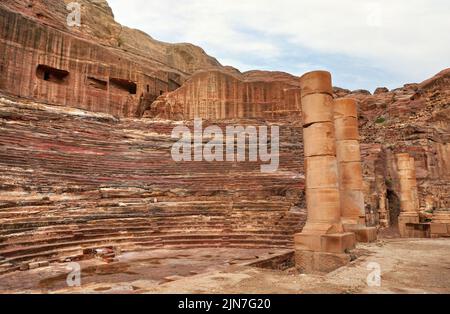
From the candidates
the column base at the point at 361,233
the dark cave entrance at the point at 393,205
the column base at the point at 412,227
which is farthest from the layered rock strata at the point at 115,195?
the dark cave entrance at the point at 393,205

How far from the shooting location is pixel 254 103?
28266 mm

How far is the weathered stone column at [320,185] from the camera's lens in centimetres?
667

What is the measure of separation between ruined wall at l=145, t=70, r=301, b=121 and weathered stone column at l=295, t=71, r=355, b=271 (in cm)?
1914

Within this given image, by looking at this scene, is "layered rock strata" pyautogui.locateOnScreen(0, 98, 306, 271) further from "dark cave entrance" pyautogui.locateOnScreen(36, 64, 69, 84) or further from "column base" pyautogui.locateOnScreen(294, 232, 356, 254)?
"dark cave entrance" pyautogui.locateOnScreen(36, 64, 69, 84)

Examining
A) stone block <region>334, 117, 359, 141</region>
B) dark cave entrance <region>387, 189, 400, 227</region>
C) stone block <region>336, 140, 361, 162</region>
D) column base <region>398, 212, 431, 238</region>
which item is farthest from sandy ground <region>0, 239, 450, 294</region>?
dark cave entrance <region>387, 189, 400, 227</region>

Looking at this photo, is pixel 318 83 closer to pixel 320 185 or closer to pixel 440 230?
pixel 320 185

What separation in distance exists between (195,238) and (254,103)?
1954cm

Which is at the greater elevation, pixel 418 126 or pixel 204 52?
pixel 204 52

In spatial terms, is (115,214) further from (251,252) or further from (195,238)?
(251,252)

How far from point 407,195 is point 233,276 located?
12.7 m

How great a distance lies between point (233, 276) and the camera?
509 cm

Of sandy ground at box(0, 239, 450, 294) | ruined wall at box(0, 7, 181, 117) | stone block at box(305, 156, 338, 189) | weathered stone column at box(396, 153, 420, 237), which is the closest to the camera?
sandy ground at box(0, 239, 450, 294)

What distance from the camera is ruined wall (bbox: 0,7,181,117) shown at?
69.6ft
